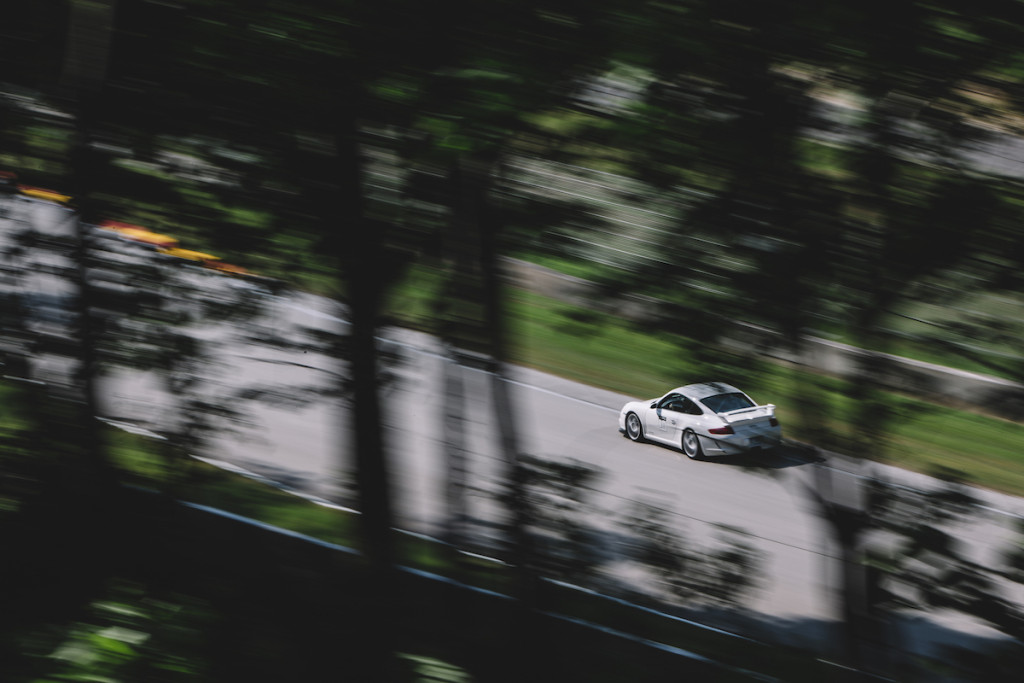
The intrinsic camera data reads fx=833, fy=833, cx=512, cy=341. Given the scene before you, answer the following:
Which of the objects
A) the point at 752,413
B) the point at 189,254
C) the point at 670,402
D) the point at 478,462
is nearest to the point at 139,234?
the point at 189,254

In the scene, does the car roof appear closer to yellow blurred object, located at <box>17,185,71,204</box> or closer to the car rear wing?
the car rear wing

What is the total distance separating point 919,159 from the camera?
3.22 meters

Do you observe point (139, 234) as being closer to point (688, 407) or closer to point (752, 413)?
point (688, 407)

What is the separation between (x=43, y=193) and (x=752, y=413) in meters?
3.82

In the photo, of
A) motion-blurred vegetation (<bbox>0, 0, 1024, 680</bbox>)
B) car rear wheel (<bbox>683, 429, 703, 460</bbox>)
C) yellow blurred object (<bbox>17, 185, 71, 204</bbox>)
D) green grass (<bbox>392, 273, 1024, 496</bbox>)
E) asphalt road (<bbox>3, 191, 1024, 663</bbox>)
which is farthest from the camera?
car rear wheel (<bbox>683, 429, 703, 460</bbox>)

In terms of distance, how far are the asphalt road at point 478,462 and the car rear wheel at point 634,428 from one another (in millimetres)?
1665

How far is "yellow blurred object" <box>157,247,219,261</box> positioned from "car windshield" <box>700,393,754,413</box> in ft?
8.45

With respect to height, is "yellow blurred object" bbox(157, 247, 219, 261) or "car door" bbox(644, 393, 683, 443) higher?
"yellow blurred object" bbox(157, 247, 219, 261)

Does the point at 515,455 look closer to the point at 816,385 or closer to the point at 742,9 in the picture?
the point at 816,385

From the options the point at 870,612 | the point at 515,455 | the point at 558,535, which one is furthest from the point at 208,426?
the point at 870,612

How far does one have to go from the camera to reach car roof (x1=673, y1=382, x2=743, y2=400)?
3676mm

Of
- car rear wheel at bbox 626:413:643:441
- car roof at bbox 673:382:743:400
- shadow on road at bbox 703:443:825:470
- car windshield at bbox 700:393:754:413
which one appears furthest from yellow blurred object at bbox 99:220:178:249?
car rear wheel at bbox 626:413:643:441

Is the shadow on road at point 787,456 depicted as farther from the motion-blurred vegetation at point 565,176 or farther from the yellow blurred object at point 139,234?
the yellow blurred object at point 139,234

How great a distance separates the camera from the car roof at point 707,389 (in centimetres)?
368
